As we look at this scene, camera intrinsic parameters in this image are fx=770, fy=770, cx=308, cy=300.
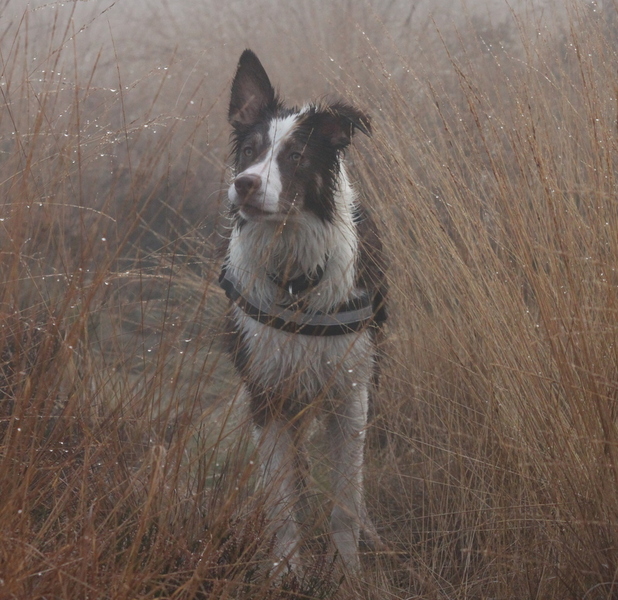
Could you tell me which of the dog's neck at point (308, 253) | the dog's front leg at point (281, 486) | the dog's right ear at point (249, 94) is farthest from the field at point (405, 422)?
the dog's right ear at point (249, 94)

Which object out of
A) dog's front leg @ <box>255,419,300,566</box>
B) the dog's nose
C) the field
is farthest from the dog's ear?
dog's front leg @ <box>255,419,300,566</box>

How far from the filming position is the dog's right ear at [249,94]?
112 inches

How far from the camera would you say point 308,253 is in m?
2.84

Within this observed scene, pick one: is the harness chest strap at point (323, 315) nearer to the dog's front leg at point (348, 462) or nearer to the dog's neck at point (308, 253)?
the dog's neck at point (308, 253)

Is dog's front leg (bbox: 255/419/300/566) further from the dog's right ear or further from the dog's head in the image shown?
the dog's right ear

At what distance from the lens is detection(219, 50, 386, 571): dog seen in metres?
2.67

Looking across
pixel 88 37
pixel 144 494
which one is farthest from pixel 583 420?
pixel 88 37

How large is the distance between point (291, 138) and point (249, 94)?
0.31 m

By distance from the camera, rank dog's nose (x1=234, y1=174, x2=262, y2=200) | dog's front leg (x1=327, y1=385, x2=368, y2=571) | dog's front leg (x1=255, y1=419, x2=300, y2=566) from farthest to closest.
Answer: dog's front leg (x1=327, y1=385, x2=368, y2=571)
dog's nose (x1=234, y1=174, x2=262, y2=200)
dog's front leg (x1=255, y1=419, x2=300, y2=566)

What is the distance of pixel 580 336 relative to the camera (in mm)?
1782

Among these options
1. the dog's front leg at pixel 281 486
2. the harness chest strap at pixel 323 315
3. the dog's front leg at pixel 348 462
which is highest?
the harness chest strap at pixel 323 315

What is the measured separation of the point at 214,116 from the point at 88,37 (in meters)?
A: 0.98

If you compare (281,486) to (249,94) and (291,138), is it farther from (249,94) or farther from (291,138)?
(249,94)

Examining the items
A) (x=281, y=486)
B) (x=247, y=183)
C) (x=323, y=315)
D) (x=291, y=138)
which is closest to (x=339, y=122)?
(x=291, y=138)
